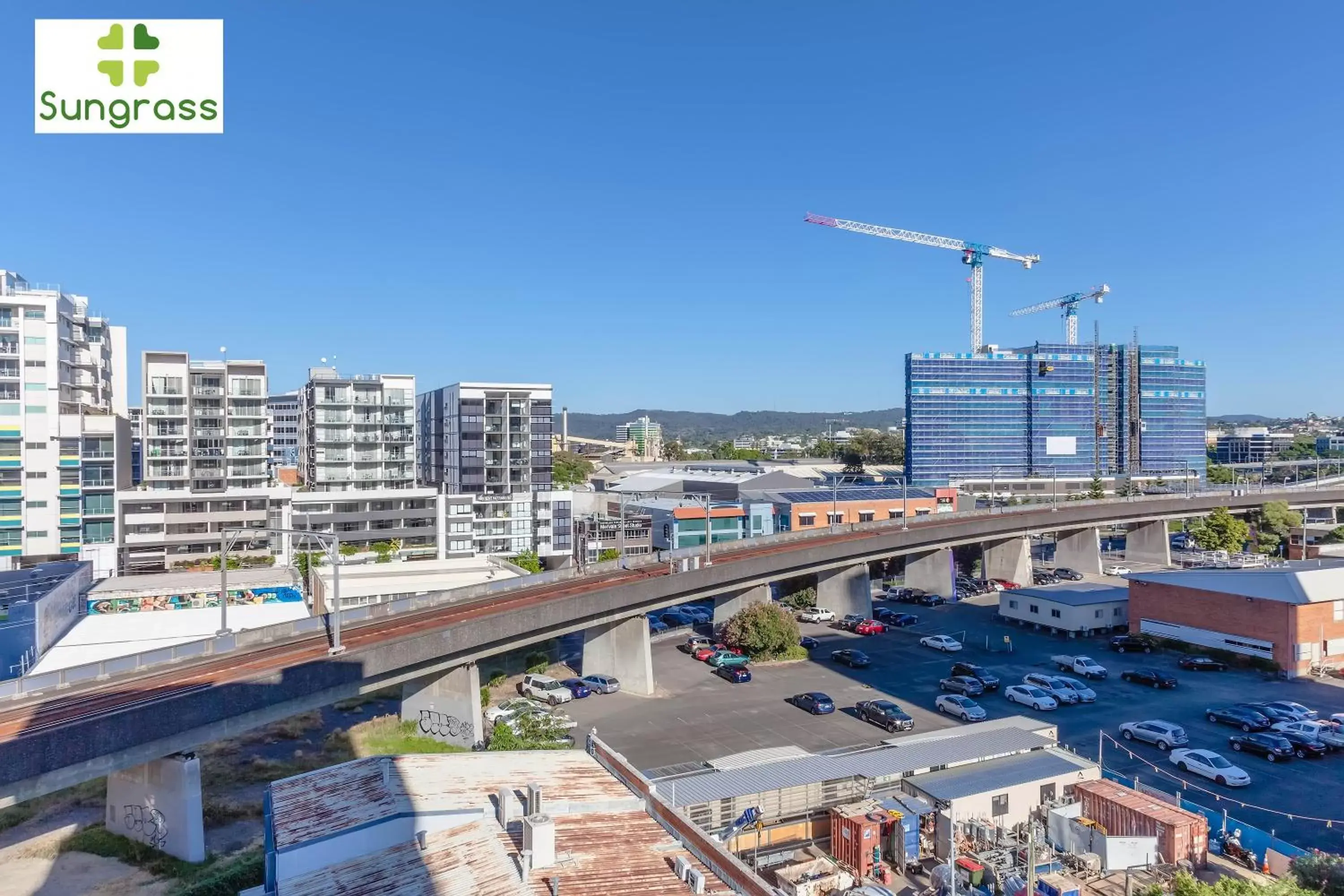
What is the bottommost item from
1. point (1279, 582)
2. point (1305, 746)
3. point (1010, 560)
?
point (1305, 746)

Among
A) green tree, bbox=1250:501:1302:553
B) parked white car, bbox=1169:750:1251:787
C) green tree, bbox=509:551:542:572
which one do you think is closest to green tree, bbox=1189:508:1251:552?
green tree, bbox=1250:501:1302:553

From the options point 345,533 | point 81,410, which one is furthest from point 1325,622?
point 81,410

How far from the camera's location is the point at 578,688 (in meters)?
35.9

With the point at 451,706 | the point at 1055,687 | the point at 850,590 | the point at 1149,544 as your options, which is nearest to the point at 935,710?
the point at 1055,687

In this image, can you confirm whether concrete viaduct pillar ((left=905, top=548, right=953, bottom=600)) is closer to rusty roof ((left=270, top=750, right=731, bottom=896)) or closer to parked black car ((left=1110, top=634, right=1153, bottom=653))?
parked black car ((left=1110, top=634, right=1153, bottom=653))

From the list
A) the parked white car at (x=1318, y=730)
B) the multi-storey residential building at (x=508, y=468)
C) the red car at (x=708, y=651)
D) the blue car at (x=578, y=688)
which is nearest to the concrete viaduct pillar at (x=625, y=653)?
the blue car at (x=578, y=688)

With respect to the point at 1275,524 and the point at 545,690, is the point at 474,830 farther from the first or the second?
the point at 1275,524

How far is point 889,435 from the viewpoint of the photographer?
151 metres

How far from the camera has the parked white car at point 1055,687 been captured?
33094 millimetres

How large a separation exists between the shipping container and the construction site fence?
0.46 m

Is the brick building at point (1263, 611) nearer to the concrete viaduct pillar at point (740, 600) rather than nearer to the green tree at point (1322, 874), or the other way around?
the concrete viaduct pillar at point (740, 600)

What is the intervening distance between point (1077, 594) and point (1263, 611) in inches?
393

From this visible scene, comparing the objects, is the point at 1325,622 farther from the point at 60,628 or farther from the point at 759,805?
the point at 60,628

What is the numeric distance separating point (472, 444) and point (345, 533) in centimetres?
1175
